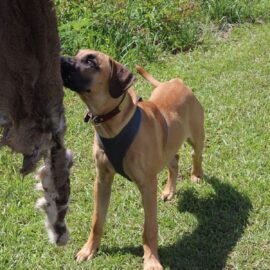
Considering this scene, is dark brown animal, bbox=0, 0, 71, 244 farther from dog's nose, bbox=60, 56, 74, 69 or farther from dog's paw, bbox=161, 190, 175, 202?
dog's paw, bbox=161, 190, 175, 202

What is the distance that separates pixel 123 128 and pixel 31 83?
2.48 m

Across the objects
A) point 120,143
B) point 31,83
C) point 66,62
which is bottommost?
point 120,143

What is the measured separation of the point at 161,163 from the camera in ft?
11.0

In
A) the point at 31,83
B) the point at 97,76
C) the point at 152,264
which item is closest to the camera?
the point at 31,83

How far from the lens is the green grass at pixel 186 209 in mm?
3343

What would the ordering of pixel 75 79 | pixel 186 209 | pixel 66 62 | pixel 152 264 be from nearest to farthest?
1. pixel 66 62
2. pixel 75 79
3. pixel 152 264
4. pixel 186 209

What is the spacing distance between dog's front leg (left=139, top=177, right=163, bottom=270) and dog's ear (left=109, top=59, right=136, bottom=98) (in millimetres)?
570

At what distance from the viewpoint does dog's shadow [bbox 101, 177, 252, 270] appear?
3332 mm

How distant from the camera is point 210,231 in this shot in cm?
359

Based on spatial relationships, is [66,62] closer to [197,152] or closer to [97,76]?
[97,76]

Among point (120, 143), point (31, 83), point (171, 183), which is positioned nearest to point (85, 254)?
point (120, 143)

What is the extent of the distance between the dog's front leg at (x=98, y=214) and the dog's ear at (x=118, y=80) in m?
0.56

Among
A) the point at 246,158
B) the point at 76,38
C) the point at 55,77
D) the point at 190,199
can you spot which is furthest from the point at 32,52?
the point at 76,38

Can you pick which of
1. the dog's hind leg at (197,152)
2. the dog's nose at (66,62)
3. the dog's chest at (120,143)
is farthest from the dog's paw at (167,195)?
the dog's nose at (66,62)
